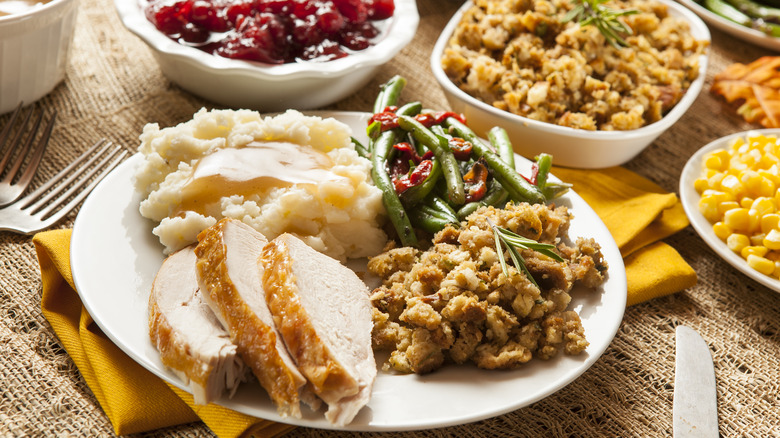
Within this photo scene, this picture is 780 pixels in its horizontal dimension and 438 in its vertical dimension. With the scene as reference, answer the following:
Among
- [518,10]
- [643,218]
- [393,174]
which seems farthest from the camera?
[518,10]

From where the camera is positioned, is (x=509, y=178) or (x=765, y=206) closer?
(x=509, y=178)

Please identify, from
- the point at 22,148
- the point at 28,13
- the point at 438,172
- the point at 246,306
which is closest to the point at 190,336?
the point at 246,306

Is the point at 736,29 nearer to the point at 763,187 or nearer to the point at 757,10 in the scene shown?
the point at 757,10

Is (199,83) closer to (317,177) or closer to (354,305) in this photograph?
(317,177)

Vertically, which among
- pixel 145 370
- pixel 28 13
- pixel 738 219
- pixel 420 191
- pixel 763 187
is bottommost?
pixel 738 219

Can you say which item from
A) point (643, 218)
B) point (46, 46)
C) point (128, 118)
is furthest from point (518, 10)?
point (46, 46)

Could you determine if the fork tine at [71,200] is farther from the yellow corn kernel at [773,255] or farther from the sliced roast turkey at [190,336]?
the yellow corn kernel at [773,255]

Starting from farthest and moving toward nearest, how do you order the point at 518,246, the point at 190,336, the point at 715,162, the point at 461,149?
the point at 715,162, the point at 461,149, the point at 518,246, the point at 190,336
